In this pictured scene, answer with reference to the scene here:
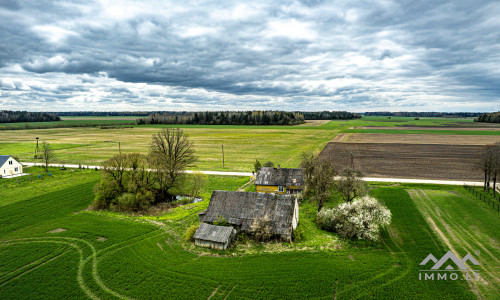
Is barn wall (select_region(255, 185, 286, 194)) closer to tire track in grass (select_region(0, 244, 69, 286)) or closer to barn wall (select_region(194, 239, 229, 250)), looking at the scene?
barn wall (select_region(194, 239, 229, 250))

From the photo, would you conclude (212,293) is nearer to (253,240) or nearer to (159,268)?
(159,268)

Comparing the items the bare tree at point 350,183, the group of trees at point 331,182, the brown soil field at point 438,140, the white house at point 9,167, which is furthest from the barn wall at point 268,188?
the brown soil field at point 438,140

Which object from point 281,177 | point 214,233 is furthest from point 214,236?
point 281,177

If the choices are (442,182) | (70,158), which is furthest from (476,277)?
(70,158)

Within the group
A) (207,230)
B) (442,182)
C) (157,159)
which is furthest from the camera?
(442,182)

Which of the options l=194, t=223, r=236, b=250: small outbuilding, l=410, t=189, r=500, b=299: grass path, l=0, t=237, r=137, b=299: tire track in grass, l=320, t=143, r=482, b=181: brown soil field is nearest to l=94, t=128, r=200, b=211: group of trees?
l=0, t=237, r=137, b=299: tire track in grass

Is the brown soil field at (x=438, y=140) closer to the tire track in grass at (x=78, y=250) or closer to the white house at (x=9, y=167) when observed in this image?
the tire track in grass at (x=78, y=250)
